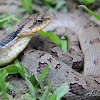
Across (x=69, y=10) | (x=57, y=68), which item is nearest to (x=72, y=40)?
(x=57, y=68)

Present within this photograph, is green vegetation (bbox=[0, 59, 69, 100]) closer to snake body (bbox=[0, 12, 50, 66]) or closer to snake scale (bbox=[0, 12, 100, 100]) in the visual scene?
snake scale (bbox=[0, 12, 100, 100])

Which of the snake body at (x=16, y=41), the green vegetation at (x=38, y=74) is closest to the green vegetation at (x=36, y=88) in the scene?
the green vegetation at (x=38, y=74)

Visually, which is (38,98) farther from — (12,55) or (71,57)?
(71,57)

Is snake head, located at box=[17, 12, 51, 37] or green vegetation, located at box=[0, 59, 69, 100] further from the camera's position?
snake head, located at box=[17, 12, 51, 37]

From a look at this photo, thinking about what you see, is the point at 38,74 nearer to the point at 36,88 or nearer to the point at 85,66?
the point at 36,88

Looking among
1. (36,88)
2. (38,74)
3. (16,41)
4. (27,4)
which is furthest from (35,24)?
(27,4)

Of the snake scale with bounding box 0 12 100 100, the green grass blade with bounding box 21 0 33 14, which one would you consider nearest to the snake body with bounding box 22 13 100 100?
the snake scale with bounding box 0 12 100 100
